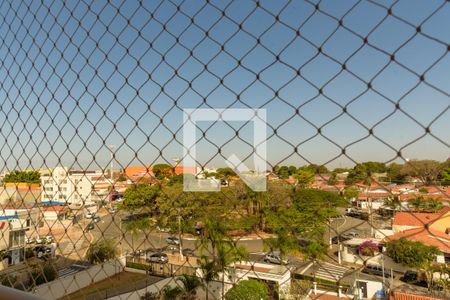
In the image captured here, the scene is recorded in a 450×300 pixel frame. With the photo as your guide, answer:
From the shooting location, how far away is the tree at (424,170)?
1.46 feet

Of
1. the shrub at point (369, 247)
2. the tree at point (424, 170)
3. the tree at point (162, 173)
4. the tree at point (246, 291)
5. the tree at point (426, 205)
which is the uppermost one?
the tree at point (424, 170)

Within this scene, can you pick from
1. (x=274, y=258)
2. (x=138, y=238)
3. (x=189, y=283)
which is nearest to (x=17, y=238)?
(x=189, y=283)

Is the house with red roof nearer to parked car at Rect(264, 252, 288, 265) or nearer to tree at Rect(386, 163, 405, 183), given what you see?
tree at Rect(386, 163, 405, 183)

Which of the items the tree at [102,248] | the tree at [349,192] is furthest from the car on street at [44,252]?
the tree at [349,192]

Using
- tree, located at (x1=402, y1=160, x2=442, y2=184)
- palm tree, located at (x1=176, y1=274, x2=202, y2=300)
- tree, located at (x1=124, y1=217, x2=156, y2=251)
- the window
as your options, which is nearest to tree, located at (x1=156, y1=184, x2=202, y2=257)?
tree, located at (x1=124, y1=217, x2=156, y2=251)

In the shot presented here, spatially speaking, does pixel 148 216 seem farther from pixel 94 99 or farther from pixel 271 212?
pixel 94 99

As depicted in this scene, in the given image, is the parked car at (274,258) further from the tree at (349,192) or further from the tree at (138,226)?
the tree at (138,226)

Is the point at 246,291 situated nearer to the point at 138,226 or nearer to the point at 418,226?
the point at 138,226

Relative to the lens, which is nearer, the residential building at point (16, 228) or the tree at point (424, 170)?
the tree at point (424, 170)

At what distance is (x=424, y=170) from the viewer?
46cm

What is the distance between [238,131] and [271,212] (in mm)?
541

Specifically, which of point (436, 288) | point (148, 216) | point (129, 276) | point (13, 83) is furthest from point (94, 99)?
point (436, 288)

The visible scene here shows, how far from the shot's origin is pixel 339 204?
0.86 metres

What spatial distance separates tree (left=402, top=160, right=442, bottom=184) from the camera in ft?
1.46
